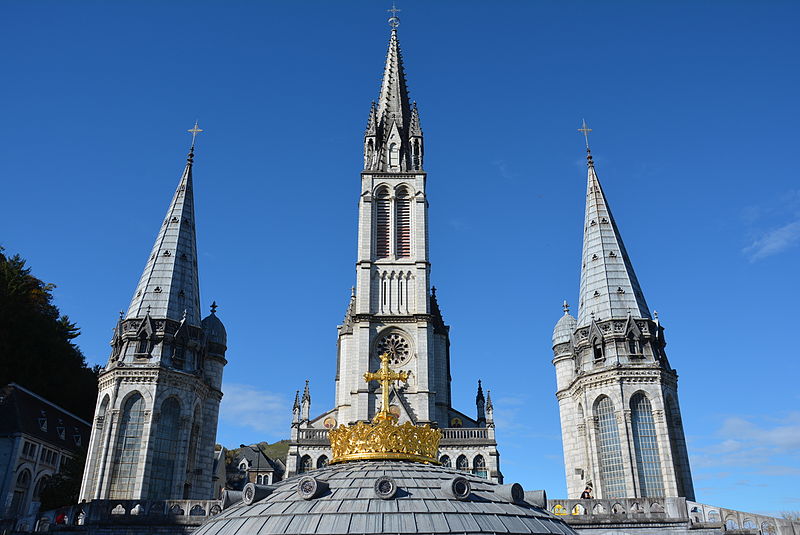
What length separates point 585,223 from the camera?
38.6 meters

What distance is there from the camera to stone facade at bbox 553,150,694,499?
3084 centimetres

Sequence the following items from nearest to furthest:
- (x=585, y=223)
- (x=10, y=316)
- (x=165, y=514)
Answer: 1. (x=165, y=514)
2. (x=585, y=223)
3. (x=10, y=316)

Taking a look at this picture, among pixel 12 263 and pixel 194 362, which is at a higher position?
pixel 12 263

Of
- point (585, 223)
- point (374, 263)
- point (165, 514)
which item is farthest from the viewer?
point (374, 263)

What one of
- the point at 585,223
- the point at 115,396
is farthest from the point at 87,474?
the point at 585,223

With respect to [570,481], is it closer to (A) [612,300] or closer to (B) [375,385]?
(A) [612,300]

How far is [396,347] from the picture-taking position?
5212 cm

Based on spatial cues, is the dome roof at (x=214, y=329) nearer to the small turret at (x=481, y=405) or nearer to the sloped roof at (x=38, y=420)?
the sloped roof at (x=38, y=420)

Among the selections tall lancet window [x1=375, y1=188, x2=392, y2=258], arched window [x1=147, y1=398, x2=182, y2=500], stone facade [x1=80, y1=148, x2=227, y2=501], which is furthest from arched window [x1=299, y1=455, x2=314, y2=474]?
tall lancet window [x1=375, y1=188, x2=392, y2=258]

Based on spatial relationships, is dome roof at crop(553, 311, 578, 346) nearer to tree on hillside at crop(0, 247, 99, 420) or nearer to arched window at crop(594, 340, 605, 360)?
arched window at crop(594, 340, 605, 360)

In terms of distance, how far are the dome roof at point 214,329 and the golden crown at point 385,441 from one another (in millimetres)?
29478

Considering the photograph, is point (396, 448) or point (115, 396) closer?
point (396, 448)

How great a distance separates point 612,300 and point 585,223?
236 inches

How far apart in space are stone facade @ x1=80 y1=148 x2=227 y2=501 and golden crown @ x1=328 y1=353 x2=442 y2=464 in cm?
2311
